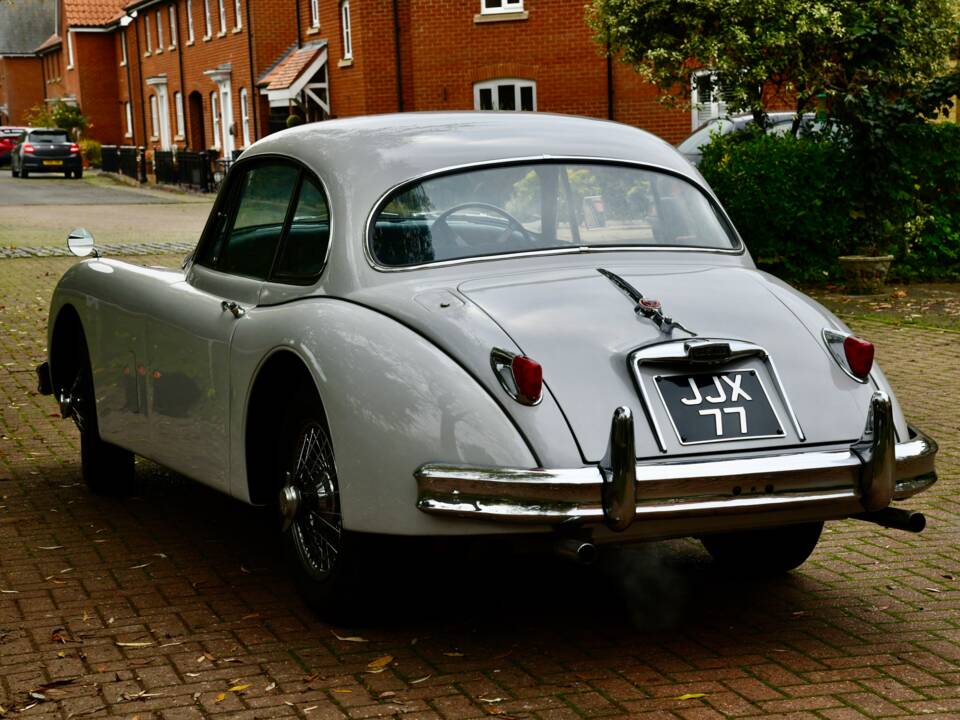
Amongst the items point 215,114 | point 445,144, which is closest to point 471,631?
point 445,144

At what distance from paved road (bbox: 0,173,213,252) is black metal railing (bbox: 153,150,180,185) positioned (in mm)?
1115

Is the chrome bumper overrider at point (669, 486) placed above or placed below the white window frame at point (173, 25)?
below

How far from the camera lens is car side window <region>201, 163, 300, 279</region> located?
541 cm

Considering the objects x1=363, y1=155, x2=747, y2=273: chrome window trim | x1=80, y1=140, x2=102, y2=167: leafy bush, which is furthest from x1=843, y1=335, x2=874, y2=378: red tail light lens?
x1=80, y1=140, x2=102, y2=167: leafy bush

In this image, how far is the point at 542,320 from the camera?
432 cm

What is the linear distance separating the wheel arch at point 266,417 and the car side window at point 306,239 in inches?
13.8

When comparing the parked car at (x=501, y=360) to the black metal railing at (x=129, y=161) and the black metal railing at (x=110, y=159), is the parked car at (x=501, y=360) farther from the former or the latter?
the black metal railing at (x=110, y=159)

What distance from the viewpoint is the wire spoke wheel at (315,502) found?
4551 millimetres

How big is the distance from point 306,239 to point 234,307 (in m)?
0.41

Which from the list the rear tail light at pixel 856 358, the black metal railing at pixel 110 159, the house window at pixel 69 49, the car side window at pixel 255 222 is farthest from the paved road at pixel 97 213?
the house window at pixel 69 49

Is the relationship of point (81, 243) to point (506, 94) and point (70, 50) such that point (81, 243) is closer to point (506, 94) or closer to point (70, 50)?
point (506, 94)

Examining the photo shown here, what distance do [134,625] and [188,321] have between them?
4.35 feet

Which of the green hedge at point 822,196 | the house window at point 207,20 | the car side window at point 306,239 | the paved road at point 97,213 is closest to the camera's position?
the car side window at point 306,239

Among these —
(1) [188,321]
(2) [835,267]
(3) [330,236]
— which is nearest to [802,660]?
(3) [330,236]
